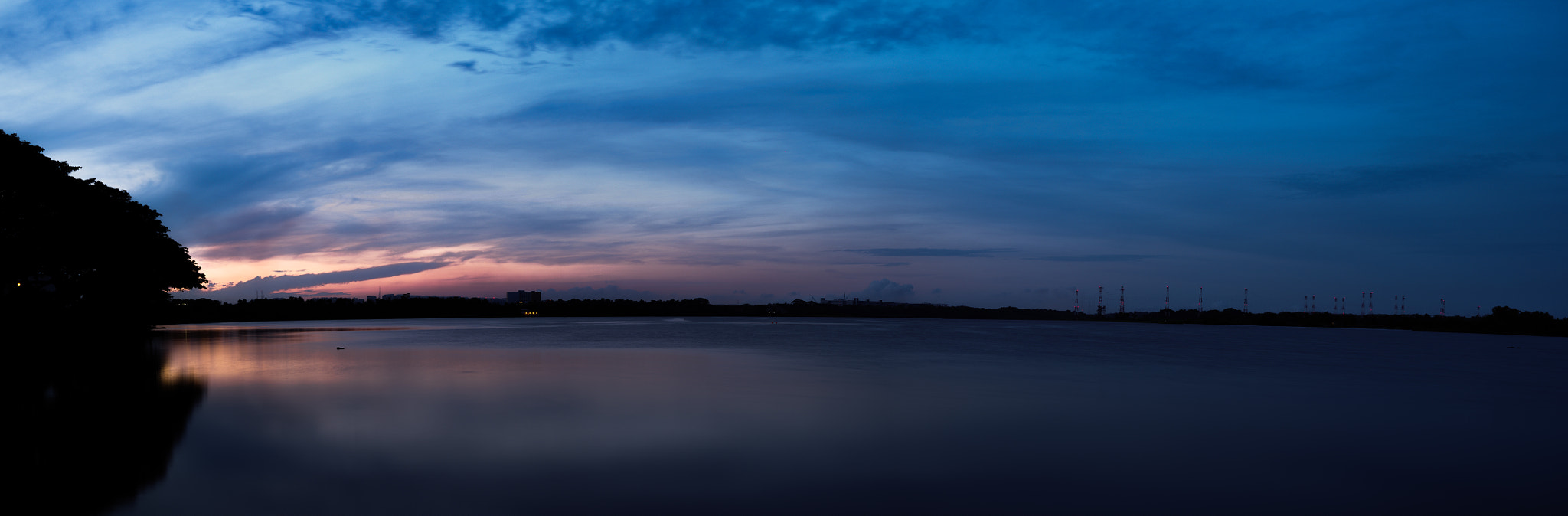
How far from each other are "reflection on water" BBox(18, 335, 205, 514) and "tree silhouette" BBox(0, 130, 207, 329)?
46.9ft

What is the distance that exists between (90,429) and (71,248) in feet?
109

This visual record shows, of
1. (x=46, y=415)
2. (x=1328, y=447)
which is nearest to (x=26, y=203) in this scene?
(x=46, y=415)

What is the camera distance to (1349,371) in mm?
30672

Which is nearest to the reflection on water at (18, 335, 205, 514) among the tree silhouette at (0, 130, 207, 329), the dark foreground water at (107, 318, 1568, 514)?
the dark foreground water at (107, 318, 1568, 514)

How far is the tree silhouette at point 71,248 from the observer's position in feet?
110

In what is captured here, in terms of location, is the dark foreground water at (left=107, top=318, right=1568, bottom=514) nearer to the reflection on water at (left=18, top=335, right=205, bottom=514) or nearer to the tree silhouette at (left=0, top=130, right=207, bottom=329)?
the reflection on water at (left=18, top=335, right=205, bottom=514)

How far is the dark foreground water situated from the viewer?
28.7 ft

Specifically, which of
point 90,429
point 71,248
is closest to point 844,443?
point 90,429

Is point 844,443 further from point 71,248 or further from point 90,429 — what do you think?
point 71,248

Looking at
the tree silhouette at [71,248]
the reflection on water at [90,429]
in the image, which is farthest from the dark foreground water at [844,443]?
the tree silhouette at [71,248]

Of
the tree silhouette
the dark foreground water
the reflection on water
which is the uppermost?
the tree silhouette

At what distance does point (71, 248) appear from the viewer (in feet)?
119

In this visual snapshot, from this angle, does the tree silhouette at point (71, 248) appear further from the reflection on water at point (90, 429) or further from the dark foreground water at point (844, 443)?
the dark foreground water at point (844, 443)

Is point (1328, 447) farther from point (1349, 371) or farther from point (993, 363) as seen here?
point (1349, 371)
